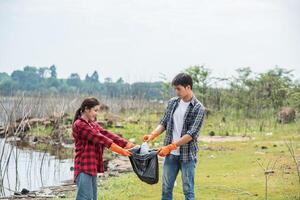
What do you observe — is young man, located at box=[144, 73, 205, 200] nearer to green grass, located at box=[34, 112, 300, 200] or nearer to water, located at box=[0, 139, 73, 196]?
green grass, located at box=[34, 112, 300, 200]

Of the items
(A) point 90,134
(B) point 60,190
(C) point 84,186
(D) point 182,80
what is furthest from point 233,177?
(A) point 90,134

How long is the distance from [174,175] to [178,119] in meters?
0.62

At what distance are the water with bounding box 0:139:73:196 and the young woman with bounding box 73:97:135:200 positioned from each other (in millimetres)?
5897

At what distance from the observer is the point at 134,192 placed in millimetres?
9406

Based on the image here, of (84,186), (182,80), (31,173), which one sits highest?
(182,80)

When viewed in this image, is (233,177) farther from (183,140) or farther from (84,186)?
(84,186)

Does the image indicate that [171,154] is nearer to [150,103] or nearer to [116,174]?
[116,174]

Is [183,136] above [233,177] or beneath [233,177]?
above

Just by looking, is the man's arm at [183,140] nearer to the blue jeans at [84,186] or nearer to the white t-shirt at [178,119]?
the white t-shirt at [178,119]

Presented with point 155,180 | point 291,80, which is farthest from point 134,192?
point 291,80

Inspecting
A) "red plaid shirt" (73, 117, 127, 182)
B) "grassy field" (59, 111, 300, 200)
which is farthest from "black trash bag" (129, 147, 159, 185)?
"grassy field" (59, 111, 300, 200)

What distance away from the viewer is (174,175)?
5996 millimetres

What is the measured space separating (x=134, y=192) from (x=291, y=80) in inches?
871

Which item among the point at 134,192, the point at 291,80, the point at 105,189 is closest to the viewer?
the point at 134,192
